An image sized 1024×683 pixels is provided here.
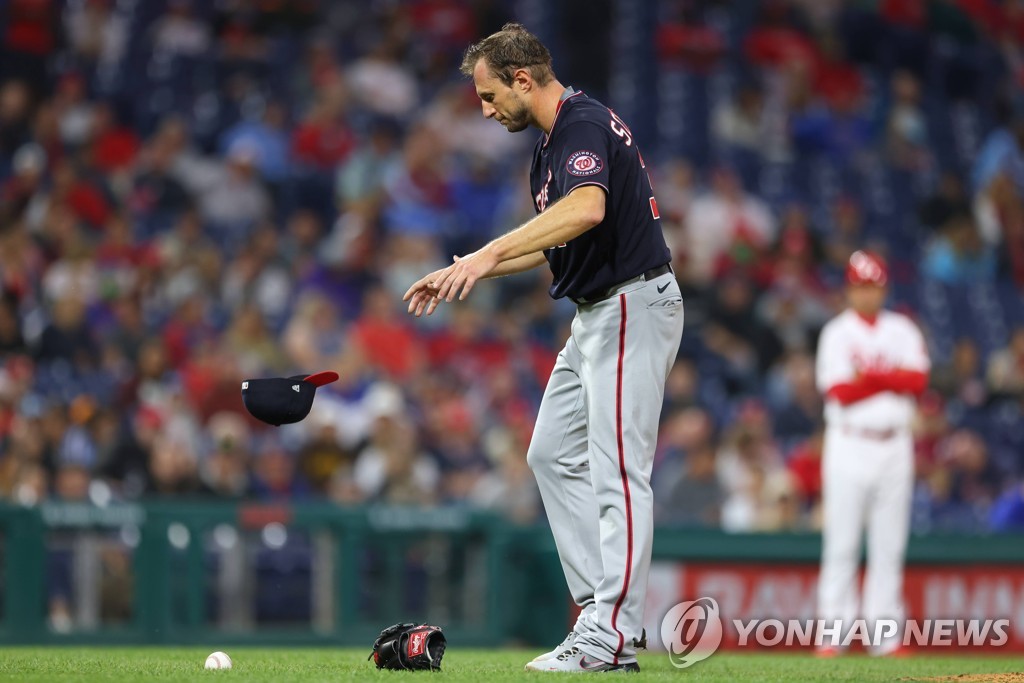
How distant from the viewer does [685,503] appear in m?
11.0

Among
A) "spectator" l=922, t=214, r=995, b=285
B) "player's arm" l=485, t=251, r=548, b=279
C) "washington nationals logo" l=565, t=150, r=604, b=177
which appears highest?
"spectator" l=922, t=214, r=995, b=285

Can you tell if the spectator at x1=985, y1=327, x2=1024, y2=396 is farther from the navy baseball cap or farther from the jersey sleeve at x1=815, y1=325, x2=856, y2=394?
the navy baseball cap

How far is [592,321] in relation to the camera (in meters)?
5.20

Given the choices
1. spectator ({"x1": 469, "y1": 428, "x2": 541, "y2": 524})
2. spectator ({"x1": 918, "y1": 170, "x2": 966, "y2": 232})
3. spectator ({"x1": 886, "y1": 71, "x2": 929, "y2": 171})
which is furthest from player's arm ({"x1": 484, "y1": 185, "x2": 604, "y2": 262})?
spectator ({"x1": 886, "y1": 71, "x2": 929, "y2": 171})

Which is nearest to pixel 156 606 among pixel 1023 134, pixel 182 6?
pixel 182 6

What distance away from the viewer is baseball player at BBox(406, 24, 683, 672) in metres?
4.99

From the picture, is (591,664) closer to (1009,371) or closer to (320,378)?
(320,378)

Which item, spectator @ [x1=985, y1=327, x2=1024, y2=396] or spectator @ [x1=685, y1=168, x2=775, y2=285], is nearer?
spectator @ [x1=985, y1=327, x2=1024, y2=396]

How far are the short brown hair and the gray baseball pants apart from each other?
815 millimetres

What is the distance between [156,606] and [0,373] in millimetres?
2318

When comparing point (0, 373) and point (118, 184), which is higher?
point (118, 184)

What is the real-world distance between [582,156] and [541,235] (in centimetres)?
32

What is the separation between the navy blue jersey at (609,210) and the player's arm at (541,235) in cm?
15

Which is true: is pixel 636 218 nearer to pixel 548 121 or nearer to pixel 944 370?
pixel 548 121
